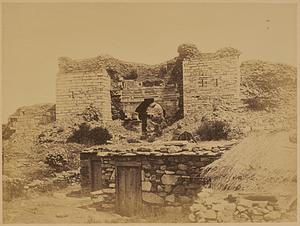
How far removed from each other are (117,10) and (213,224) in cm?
151

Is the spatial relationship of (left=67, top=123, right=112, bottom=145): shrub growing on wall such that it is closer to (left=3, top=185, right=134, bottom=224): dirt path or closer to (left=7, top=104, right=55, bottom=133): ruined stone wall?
(left=7, top=104, right=55, bottom=133): ruined stone wall

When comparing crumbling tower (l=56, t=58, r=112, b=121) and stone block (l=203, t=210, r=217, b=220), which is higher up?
crumbling tower (l=56, t=58, r=112, b=121)

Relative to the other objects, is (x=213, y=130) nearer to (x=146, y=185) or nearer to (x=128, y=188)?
(x=146, y=185)

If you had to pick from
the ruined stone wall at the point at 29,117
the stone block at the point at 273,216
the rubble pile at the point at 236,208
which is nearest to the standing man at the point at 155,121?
the rubble pile at the point at 236,208

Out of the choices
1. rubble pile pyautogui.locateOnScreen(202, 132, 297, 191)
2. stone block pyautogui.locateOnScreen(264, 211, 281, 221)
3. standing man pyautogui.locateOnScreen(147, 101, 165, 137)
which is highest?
standing man pyautogui.locateOnScreen(147, 101, 165, 137)

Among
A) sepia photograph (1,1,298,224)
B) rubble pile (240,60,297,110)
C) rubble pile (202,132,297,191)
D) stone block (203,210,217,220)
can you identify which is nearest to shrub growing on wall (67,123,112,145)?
sepia photograph (1,1,298,224)

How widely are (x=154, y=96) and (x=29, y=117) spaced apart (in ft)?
2.71

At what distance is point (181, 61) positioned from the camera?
161 inches

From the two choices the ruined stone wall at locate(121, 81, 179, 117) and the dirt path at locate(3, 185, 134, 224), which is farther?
the ruined stone wall at locate(121, 81, 179, 117)

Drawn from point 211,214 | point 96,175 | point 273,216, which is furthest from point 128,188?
point 273,216

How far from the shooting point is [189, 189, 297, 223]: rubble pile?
400cm

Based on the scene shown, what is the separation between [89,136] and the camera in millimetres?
4121

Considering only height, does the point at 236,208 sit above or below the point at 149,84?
below

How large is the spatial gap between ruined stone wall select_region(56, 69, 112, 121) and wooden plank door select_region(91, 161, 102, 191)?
0.31m
